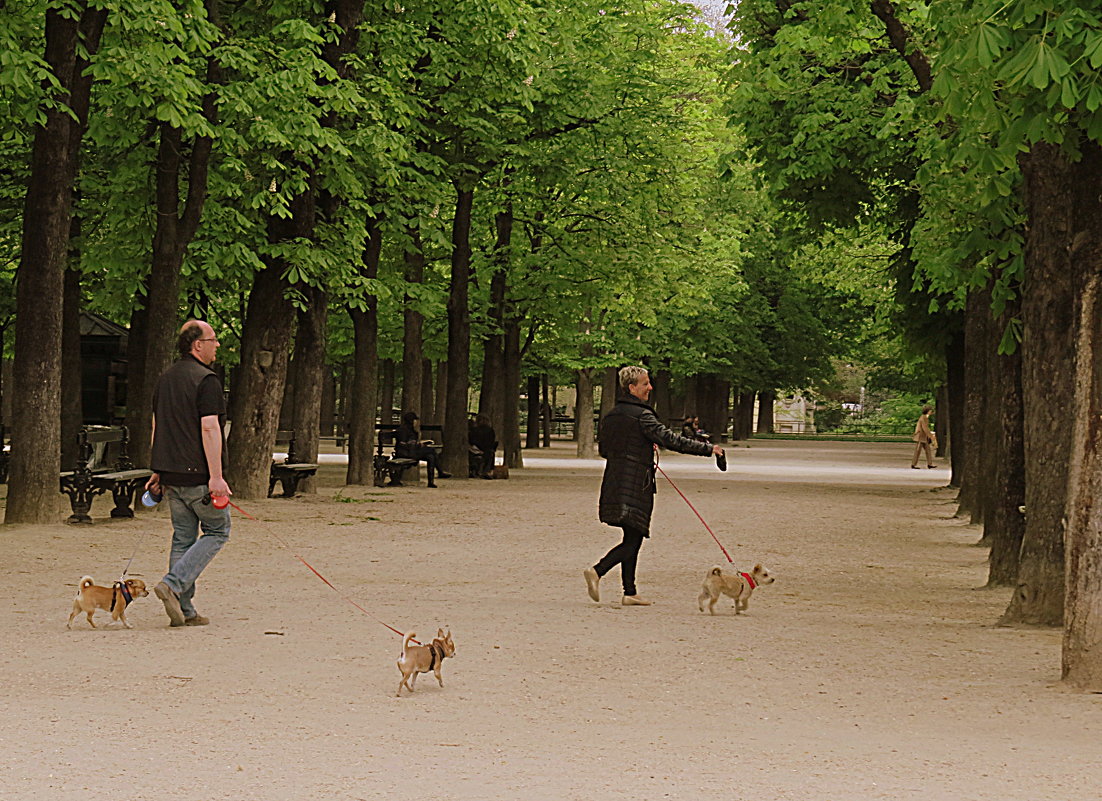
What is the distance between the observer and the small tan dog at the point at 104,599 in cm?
1108

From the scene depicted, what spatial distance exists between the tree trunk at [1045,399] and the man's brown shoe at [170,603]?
20.1 feet

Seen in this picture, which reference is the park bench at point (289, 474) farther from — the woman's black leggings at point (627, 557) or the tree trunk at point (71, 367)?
the woman's black leggings at point (627, 557)

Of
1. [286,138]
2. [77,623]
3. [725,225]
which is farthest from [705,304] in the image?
[77,623]

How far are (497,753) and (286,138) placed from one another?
48.7 feet

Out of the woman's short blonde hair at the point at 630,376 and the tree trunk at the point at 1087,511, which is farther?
the woman's short blonde hair at the point at 630,376

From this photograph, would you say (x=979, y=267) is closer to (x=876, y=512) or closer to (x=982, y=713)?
(x=982, y=713)

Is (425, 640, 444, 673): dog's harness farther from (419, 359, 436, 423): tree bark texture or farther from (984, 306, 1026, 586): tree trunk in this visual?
(419, 359, 436, 423): tree bark texture

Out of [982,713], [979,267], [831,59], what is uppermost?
[831,59]

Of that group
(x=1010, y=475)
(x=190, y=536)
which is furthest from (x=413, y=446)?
(x=190, y=536)

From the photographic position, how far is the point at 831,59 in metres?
23.9

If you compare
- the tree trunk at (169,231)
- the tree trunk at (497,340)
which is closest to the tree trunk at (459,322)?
the tree trunk at (497,340)

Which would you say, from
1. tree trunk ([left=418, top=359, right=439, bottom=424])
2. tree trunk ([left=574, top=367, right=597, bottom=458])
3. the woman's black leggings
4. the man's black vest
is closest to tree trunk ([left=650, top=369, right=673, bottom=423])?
tree trunk ([left=574, top=367, right=597, bottom=458])

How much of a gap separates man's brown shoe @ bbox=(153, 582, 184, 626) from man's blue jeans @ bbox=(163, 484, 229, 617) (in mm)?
36

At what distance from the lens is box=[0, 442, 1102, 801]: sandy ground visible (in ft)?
22.8
